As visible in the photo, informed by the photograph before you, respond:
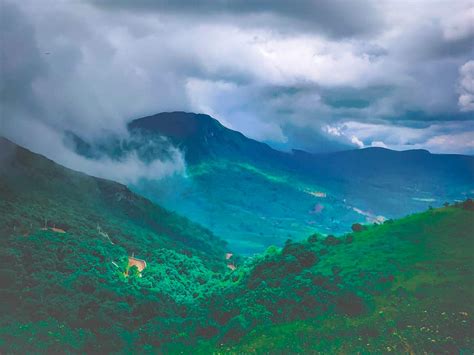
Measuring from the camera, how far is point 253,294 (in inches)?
1062

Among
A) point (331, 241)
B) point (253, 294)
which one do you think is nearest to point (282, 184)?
point (331, 241)

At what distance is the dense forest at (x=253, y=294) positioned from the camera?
21.6 m

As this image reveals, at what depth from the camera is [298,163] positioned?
14025 cm

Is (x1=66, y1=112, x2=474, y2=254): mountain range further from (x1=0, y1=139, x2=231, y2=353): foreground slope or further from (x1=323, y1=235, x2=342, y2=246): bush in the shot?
(x1=323, y1=235, x2=342, y2=246): bush

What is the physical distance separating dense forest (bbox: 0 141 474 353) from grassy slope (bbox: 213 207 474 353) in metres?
0.05

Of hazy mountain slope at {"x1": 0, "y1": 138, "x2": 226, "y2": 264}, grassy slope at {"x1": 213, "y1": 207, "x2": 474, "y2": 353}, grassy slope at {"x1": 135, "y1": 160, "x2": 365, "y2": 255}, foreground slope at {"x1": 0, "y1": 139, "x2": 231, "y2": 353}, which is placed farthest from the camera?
grassy slope at {"x1": 135, "y1": 160, "x2": 365, "y2": 255}

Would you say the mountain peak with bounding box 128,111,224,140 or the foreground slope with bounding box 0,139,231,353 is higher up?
the mountain peak with bounding box 128,111,224,140

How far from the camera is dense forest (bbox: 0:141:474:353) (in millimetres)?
21641

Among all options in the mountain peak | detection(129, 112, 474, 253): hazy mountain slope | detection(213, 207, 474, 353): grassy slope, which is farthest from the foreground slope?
the mountain peak

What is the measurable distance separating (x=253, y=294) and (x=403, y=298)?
26.5 ft

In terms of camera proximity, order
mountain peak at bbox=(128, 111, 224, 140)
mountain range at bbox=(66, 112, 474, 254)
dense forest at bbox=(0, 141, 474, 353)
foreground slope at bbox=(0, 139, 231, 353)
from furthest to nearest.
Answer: mountain peak at bbox=(128, 111, 224, 140) → mountain range at bbox=(66, 112, 474, 254) → foreground slope at bbox=(0, 139, 231, 353) → dense forest at bbox=(0, 141, 474, 353)

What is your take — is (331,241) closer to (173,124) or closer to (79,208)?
(79,208)

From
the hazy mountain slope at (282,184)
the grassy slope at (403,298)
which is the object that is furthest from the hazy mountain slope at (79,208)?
the hazy mountain slope at (282,184)

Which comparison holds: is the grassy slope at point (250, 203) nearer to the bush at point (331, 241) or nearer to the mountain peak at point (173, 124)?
the mountain peak at point (173, 124)
